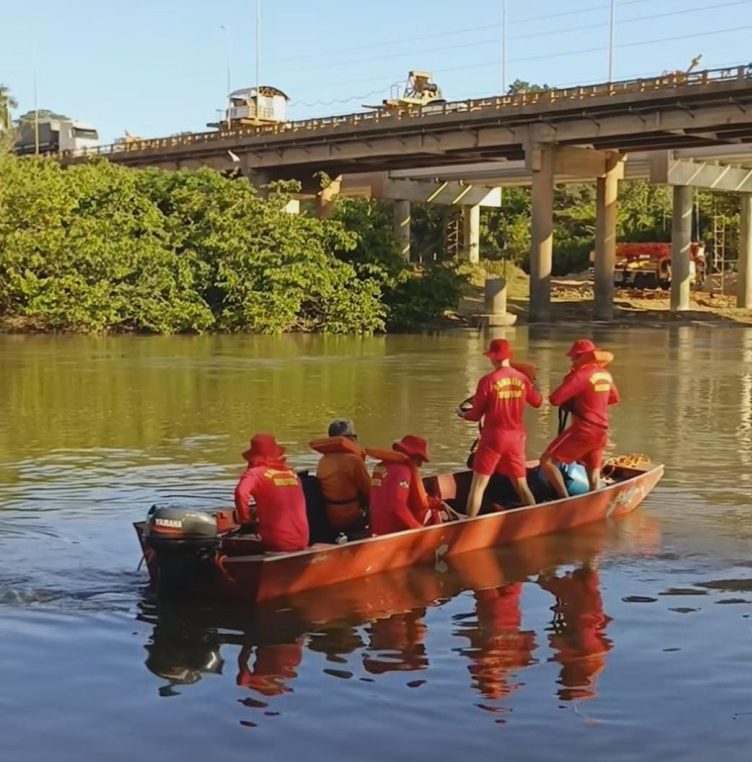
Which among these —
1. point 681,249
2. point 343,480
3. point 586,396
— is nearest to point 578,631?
point 343,480

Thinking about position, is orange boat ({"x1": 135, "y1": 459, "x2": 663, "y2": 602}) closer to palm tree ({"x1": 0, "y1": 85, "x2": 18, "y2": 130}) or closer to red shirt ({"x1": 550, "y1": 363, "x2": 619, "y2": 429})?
red shirt ({"x1": 550, "y1": 363, "x2": 619, "y2": 429})

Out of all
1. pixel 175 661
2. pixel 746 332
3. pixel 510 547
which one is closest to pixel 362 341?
pixel 746 332

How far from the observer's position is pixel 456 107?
58438 millimetres

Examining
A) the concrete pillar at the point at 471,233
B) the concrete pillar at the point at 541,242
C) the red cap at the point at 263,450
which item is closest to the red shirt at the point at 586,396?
the red cap at the point at 263,450

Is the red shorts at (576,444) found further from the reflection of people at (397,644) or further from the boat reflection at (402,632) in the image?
the reflection of people at (397,644)

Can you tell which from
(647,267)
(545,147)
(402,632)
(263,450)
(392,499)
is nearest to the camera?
(402,632)

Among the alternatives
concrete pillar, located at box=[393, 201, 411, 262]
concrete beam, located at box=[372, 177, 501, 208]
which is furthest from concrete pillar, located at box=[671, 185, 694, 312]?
concrete pillar, located at box=[393, 201, 411, 262]

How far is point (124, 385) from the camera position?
26562mm

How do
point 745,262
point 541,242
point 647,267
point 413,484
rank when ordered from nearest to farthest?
point 413,484 < point 541,242 < point 745,262 < point 647,267

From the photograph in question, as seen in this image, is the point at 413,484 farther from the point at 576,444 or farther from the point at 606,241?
the point at 606,241

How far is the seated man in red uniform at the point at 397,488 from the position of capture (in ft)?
33.1

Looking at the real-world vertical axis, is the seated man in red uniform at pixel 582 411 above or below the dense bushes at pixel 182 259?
below

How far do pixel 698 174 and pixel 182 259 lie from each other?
93.5 feet

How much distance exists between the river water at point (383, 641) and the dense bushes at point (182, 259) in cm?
2793
